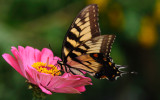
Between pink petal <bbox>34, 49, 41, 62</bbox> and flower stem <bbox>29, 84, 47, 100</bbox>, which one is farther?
pink petal <bbox>34, 49, 41, 62</bbox>

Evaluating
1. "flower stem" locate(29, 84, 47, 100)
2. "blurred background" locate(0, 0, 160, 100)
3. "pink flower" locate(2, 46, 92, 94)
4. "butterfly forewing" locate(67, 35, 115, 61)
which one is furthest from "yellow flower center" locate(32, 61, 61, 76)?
"blurred background" locate(0, 0, 160, 100)

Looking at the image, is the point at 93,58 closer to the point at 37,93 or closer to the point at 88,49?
the point at 88,49

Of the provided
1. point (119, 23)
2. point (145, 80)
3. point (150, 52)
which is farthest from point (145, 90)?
point (119, 23)

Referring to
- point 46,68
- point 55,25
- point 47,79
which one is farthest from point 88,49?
point 55,25

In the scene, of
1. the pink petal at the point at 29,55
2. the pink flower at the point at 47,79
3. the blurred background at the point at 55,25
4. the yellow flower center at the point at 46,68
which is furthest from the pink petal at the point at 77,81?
the blurred background at the point at 55,25

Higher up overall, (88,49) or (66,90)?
(88,49)

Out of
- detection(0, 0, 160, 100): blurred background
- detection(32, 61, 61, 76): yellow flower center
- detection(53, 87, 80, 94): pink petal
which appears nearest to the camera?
detection(53, 87, 80, 94): pink petal

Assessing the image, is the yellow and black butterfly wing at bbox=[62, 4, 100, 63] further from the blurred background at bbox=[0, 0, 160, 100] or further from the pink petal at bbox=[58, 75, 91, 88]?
the blurred background at bbox=[0, 0, 160, 100]
